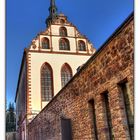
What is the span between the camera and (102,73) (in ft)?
13.8

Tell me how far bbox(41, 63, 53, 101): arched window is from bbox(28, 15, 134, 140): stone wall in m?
5.10

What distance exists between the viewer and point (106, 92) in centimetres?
416

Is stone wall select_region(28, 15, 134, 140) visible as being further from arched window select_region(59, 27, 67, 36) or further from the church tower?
arched window select_region(59, 27, 67, 36)

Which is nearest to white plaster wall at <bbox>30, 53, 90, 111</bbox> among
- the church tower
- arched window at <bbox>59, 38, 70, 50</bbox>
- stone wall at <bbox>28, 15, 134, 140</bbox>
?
the church tower

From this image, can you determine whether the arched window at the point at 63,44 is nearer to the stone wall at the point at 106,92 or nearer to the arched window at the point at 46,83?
the arched window at the point at 46,83

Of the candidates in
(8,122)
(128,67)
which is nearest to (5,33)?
(8,122)

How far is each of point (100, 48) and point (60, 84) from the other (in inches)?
297

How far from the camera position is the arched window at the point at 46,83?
11.2 metres

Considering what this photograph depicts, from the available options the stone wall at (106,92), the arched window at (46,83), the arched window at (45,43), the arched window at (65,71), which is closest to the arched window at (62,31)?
the arched window at (45,43)

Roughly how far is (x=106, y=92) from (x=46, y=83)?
24.3 feet

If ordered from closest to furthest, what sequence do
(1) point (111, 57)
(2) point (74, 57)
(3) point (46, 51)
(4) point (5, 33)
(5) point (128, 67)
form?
(4) point (5, 33) → (5) point (128, 67) → (1) point (111, 57) → (2) point (74, 57) → (3) point (46, 51)

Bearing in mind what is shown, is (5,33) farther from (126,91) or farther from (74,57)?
(74,57)

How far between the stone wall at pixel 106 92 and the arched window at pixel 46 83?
5.10 metres

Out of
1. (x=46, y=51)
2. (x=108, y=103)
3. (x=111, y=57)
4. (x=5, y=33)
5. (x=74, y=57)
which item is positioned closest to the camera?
(x=5, y=33)
